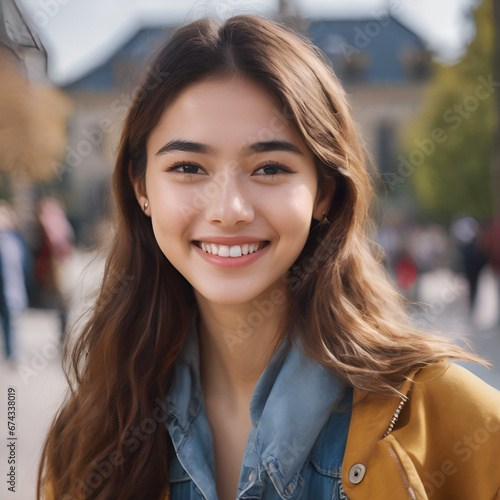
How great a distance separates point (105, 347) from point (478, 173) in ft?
78.5

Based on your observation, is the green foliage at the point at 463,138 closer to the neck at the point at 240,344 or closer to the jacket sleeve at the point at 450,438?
the neck at the point at 240,344

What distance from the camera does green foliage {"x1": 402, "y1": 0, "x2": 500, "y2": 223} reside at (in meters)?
22.3

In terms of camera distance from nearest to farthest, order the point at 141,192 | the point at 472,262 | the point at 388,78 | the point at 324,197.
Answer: the point at 324,197, the point at 141,192, the point at 472,262, the point at 388,78

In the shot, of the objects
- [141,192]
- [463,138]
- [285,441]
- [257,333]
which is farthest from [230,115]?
[463,138]

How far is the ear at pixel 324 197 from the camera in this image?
1.80m

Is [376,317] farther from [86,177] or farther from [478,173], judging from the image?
[86,177]

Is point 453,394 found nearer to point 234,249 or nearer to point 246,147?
point 234,249

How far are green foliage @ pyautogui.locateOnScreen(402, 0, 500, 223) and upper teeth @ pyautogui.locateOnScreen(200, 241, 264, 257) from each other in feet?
66.8

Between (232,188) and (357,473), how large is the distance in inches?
32.4

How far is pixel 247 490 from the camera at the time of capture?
5.29ft

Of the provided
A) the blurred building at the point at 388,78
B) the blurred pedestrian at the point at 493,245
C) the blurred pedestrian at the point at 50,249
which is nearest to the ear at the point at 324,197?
the blurred pedestrian at the point at 50,249

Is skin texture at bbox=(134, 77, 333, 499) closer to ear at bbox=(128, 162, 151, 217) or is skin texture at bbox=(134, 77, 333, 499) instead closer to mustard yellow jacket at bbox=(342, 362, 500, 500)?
ear at bbox=(128, 162, 151, 217)

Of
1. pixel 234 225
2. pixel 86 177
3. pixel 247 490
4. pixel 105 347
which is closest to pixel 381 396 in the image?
pixel 247 490

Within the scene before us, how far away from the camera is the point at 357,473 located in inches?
58.6
